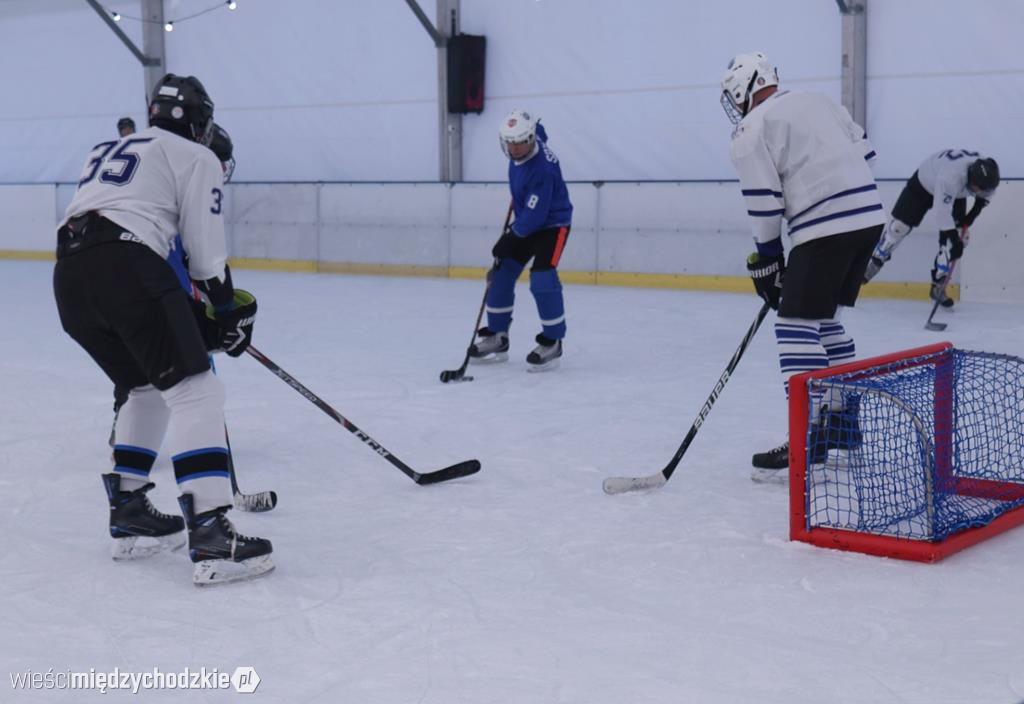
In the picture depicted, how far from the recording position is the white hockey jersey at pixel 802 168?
10.4ft

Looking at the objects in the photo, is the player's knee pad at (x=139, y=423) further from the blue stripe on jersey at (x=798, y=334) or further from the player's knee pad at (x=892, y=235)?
the player's knee pad at (x=892, y=235)

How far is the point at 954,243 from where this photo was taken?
6.84m

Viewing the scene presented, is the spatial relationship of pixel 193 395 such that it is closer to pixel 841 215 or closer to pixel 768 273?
pixel 768 273

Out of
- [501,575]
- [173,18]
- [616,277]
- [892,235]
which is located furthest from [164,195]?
[173,18]

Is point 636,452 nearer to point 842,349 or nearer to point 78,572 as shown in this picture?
point 842,349

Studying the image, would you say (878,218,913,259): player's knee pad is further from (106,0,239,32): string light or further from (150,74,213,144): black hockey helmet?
(106,0,239,32): string light

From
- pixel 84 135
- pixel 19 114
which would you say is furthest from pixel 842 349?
pixel 19 114

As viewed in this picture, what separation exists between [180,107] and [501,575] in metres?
1.15

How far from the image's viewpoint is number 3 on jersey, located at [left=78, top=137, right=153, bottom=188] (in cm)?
244

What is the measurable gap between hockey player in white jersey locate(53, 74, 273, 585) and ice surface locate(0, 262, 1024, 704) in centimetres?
17

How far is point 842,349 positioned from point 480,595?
4.98 ft

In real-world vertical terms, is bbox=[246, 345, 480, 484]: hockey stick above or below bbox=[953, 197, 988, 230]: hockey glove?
below

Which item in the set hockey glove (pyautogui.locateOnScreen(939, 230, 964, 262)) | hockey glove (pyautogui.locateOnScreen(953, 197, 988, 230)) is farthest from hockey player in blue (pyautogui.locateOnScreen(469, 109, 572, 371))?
hockey glove (pyautogui.locateOnScreen(953, 197, 988, 230))

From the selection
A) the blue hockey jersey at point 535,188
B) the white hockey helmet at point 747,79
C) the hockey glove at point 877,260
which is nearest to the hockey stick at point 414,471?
the white hockey helmet at point 747,79
